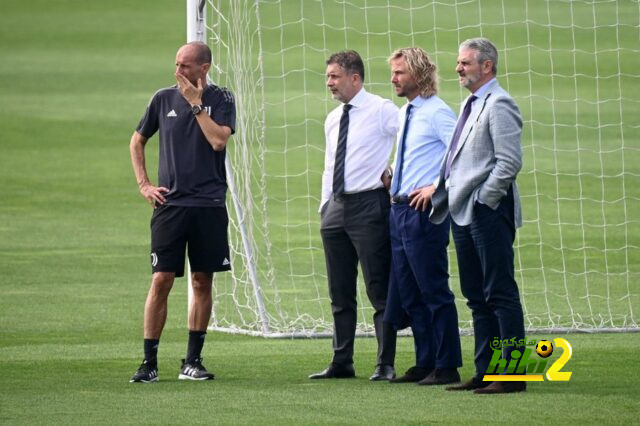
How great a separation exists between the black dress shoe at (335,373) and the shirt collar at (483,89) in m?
1.81

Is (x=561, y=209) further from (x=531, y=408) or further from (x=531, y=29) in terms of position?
(x=531, y=29)

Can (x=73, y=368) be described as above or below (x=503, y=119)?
below

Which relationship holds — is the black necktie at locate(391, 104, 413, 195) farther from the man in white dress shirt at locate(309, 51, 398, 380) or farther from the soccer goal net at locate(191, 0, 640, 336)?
the soccer goal net at locate(191, 0, 640, 336)

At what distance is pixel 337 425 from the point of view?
6.90m

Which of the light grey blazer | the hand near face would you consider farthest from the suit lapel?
the hand near face

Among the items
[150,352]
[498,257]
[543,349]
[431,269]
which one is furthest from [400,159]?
[150,352]

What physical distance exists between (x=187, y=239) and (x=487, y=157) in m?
1.86

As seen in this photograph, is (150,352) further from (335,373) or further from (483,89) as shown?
(483,89)

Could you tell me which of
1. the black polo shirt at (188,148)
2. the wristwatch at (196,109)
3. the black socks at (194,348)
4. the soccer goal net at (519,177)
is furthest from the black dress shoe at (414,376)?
the soccer goal net at (519,177)

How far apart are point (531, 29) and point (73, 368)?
23.4m

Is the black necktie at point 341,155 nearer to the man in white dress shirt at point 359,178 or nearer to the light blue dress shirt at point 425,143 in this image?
the man in white dress shirt at point 359,178

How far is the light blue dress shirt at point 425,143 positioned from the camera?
820cm

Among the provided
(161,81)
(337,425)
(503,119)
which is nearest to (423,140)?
(503,119)

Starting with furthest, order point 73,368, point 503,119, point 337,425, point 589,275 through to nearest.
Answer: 1. point 589,275
2. point 73,368
3. point 503,119
4. point 337,425
